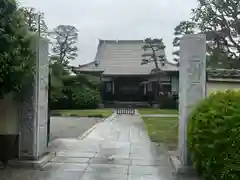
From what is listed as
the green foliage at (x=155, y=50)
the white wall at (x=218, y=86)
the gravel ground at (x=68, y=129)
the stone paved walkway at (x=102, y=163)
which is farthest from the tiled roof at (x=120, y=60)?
the white wall at (x=218, y=86)

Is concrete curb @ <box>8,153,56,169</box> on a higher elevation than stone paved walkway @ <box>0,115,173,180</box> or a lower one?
higher

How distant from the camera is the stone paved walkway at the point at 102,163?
672 cm

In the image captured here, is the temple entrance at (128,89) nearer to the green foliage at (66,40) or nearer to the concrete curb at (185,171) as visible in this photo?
the green foliage at (66,40)

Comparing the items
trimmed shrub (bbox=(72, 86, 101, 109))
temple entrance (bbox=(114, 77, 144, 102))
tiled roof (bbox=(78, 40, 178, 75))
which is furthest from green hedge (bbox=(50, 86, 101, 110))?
temple entrance (bbox=(114, 77, 144, 102))

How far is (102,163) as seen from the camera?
7.95 m

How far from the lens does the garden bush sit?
4.46 m

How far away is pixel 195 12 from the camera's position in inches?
1041

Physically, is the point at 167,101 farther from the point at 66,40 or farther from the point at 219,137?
the point at 219,137

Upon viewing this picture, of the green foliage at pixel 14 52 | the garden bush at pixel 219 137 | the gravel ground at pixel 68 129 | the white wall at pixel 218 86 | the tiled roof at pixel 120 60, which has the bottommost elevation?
the gravel ground at pixel 68 129

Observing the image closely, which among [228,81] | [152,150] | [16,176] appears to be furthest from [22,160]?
[228,81]

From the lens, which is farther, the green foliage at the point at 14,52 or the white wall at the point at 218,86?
the white wall at the point at 218,86

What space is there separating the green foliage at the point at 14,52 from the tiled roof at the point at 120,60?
31.7 m

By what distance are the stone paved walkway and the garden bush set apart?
150 cm

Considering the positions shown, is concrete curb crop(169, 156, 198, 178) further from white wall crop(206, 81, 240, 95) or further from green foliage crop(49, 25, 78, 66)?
green foliage crop(49, 25, 78, 66)
